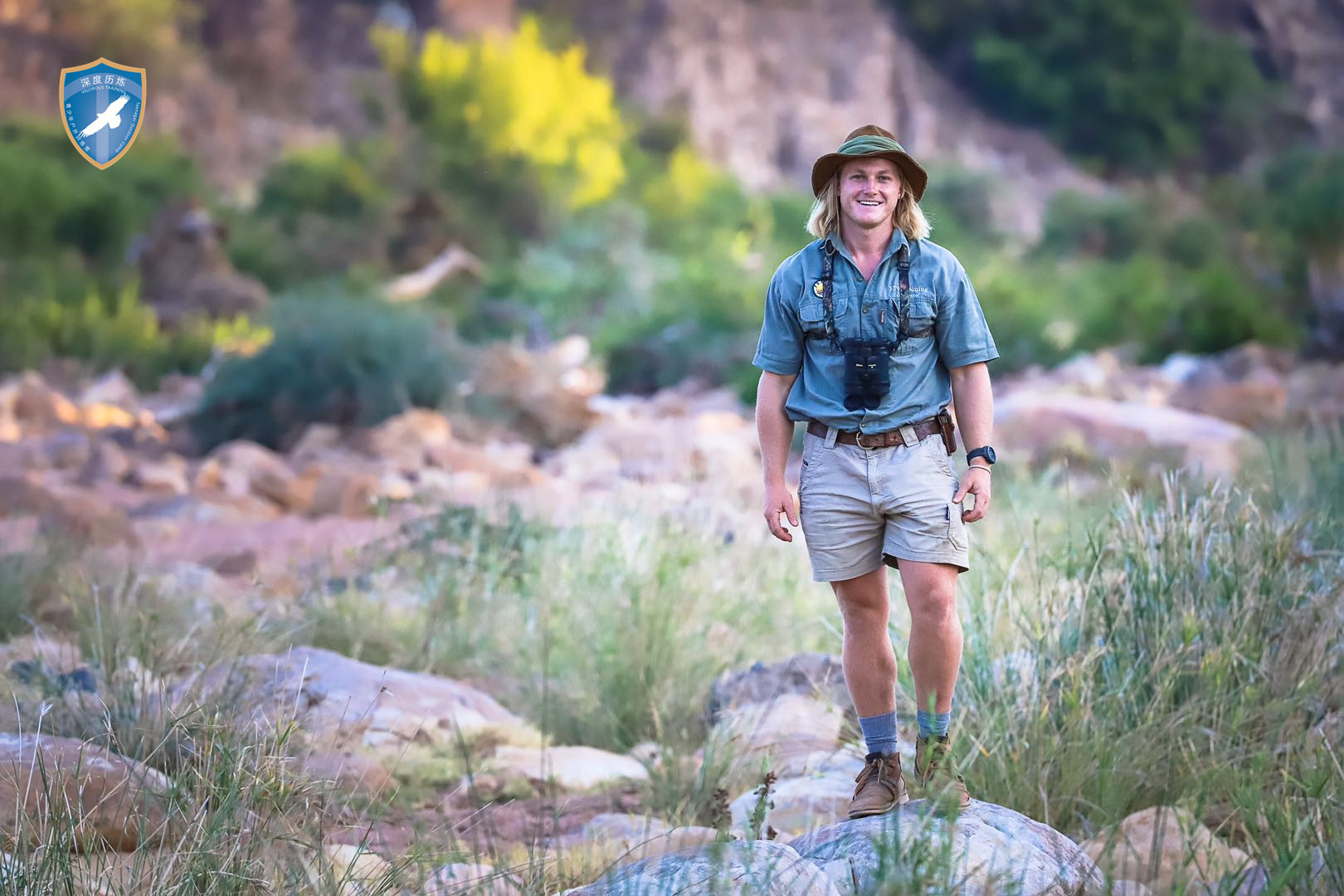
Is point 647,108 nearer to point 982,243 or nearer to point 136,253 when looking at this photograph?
point 982,243

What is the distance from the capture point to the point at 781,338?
11.2ft

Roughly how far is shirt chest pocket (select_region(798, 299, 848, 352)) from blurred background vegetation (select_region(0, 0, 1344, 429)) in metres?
11.7

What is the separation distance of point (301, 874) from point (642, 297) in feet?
80.1

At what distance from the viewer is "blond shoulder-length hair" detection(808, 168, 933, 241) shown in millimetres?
3432

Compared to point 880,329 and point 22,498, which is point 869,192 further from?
point 22,498

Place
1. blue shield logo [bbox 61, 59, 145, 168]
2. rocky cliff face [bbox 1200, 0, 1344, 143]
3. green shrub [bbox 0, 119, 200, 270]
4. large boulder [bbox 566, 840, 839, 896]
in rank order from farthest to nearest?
rocky cliff face [bbox 1200, 0, 1344, 143] < green shrub [bbox 0, 119, 200, 270] < blue shield logo [bbox 61, 59, 145, 168] < large boulder [bbox 566, 840, 839, 896]

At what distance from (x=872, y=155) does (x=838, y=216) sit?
175 millimetres

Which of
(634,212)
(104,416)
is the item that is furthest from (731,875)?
(634,212)

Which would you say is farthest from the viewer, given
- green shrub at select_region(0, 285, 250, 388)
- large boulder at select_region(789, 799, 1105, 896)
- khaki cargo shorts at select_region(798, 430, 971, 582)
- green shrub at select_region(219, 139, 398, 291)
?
green shrub at select_region(219, 139, 398, 291)

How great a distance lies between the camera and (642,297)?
26.9 metres

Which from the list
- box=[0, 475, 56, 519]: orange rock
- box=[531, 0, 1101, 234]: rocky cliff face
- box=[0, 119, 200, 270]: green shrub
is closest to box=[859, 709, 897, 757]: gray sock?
box=[0, 475, 56, 519]: orange rock

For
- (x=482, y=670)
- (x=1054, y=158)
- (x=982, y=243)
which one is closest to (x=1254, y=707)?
(x=482, y=670)

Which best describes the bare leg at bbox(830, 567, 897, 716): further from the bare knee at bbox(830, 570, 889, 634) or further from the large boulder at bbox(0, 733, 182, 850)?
the large boulder at bbox(0, 733, 182, 850)

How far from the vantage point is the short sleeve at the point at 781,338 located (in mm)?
3408
